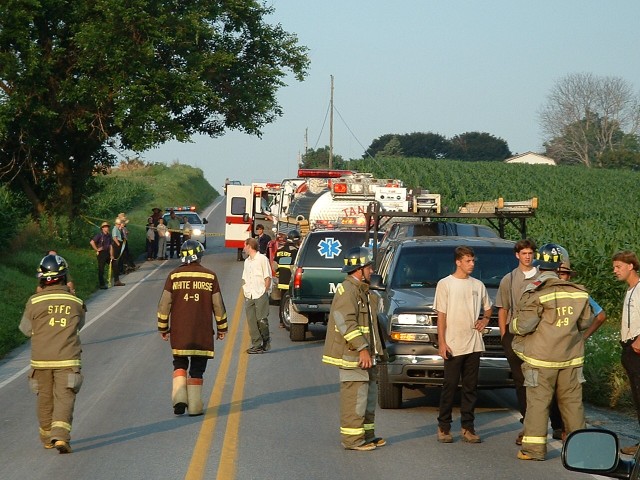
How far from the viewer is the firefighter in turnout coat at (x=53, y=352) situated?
988 centimetres

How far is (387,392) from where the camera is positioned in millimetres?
12086

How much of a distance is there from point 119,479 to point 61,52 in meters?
27.0

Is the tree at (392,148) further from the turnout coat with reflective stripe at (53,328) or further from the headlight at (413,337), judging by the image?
the turnout coat with reflective stripe at (53,328)

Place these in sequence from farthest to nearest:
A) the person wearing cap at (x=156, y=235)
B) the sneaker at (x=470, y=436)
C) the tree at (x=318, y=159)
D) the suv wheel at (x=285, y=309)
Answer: the tree at (x=318, y=159), the person wearing cap at (x=156, y=235), the suv wheel at (x=285, y=309), the sneaker at (x=470, y=436)

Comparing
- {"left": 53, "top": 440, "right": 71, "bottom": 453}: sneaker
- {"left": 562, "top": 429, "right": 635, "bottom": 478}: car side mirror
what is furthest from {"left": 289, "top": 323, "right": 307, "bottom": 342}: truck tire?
{"left": 562, "top": 429, "right": 635, "bottom": 478}: car side mirror

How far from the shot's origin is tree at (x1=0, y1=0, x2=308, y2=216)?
107 ft

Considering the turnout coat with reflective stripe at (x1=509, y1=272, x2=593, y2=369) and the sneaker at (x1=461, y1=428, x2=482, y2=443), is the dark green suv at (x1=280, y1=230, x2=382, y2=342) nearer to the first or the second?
the sneaker at (x1=461, y1=428, x2=482, y2=443)

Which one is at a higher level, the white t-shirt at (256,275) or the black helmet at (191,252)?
the black helmet at (191,252)

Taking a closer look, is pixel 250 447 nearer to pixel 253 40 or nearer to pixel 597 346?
pixel 597 346

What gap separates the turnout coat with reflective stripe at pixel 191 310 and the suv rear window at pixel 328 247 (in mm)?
7187

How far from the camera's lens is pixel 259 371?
15.3 m

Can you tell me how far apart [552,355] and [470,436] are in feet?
4.53

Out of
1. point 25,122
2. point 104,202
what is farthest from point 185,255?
point 104,202

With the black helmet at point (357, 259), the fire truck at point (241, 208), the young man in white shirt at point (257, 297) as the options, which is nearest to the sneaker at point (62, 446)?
the black helmet at point (357, 259)
